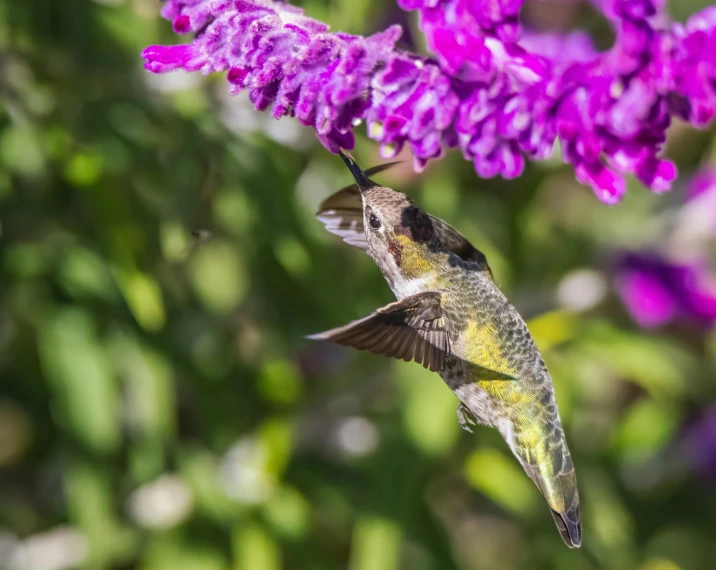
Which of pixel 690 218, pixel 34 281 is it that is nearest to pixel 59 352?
pixel 34 281

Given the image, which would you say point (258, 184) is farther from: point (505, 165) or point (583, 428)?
point (583, 428)

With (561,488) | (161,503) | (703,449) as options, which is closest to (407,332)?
(561,488)

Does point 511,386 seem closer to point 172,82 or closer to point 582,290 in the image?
point 172,82

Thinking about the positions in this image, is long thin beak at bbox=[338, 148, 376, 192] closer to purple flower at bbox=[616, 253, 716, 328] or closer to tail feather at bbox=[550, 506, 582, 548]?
tail feather at bbox=[550, 506, 582, 548]

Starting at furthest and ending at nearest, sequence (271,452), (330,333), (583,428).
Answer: (583,428), (271,452), (330,333)

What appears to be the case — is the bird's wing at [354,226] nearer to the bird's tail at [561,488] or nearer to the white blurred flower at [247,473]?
the bird's tail at [561,488]

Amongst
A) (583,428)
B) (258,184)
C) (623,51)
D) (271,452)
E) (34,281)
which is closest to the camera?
(623,51)

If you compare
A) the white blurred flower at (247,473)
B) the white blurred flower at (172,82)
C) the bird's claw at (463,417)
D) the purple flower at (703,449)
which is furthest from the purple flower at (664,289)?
the white blurred flower at (172,82)

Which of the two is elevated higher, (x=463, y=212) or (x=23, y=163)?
(x=23, y=163)
